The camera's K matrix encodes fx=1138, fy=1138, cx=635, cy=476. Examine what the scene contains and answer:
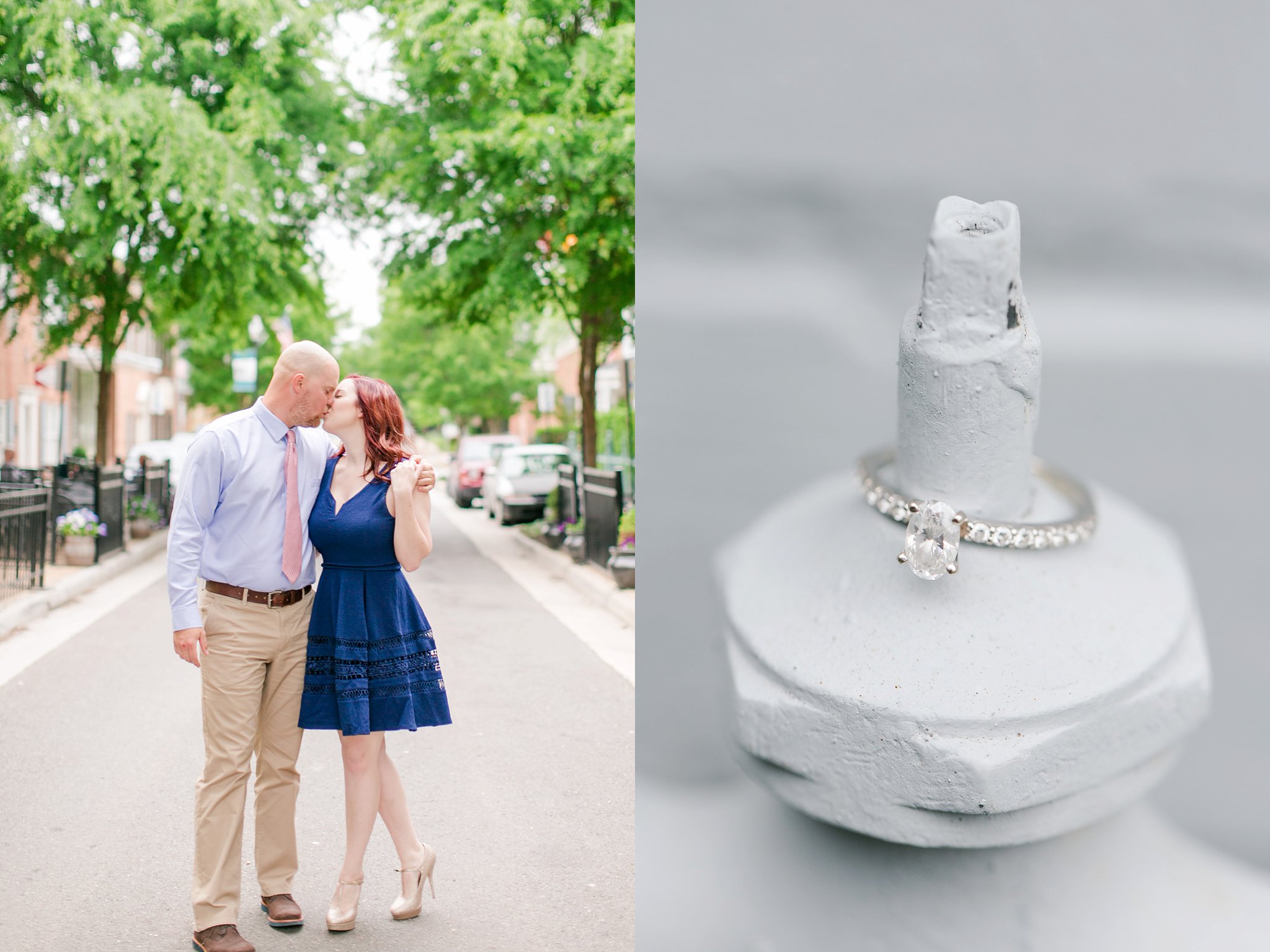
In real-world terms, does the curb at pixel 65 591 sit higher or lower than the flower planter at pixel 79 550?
lower

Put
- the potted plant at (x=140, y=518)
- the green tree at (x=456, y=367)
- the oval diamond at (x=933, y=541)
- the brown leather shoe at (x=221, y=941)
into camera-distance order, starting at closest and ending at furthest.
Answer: the oval diamond at (x=933, y=541) < the brown leather shoe at (x=221, y=941) < the potted plant at (x=140, y=518) < the green tree at (x=456, y=367)

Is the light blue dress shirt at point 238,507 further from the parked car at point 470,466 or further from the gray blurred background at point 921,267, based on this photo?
the parked car at point 470,466

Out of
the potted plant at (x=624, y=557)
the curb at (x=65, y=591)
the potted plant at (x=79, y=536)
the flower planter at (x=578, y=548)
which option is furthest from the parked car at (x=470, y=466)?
the potted plant at (x=624, y=557)

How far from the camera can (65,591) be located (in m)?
8.77

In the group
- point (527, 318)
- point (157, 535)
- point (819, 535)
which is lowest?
point (157, 535)

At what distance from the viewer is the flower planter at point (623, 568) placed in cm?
897

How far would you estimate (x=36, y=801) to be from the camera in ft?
12.9

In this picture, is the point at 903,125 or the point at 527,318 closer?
the point at 903,125

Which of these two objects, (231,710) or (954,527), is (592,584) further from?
(954,527)

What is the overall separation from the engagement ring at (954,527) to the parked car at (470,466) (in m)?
20.0

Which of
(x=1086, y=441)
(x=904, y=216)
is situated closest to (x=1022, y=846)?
(x=1086, y=441)

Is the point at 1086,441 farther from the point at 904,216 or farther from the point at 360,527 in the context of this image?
the point at 360,527

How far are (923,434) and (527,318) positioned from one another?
1285 cm

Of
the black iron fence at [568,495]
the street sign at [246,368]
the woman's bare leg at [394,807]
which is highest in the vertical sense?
the street sign at [246,368]
